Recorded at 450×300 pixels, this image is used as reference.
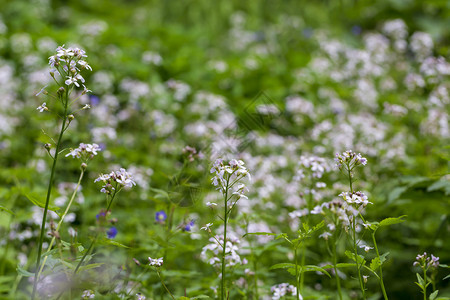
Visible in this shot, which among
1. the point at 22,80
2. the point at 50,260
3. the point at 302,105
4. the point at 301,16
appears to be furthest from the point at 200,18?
the point at 50,260

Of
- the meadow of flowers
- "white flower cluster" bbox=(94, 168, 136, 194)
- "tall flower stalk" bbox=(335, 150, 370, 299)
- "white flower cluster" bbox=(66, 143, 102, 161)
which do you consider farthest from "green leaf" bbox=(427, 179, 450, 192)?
"white flower cluster" bbox=(66, 143, 102, 161)

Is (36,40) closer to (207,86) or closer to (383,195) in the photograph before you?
(207,86)

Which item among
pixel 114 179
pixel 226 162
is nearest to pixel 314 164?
pixel 226 162

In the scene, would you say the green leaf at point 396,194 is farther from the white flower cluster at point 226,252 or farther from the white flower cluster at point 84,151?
the white flower cluster at point 84,151

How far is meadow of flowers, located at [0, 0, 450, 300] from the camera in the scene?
1.88 meters

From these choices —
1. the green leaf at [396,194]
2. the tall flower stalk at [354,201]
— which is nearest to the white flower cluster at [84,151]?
the tall flower stalk at [354,201]

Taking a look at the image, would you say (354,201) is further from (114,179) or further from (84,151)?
(84,151)

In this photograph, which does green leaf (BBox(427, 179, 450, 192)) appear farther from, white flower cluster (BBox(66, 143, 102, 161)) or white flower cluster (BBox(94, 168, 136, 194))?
white flower cluster (BBox(66, 143, 102, 161))

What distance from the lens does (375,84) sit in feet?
19.9

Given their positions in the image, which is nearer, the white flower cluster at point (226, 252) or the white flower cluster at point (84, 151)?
the white flower cluster at point (84, 151)

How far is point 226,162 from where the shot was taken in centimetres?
208

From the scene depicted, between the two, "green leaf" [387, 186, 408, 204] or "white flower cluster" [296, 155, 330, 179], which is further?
"green leaf" [387, 186, 408, 204]

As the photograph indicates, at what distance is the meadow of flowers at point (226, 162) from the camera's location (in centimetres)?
188

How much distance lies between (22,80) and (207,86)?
250 centimetres
